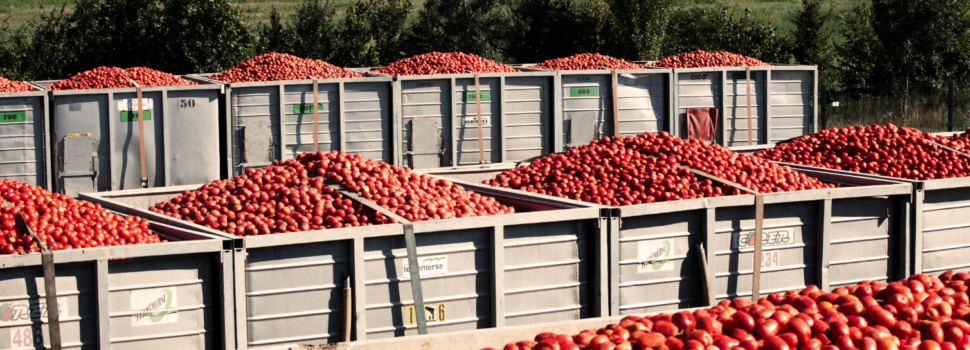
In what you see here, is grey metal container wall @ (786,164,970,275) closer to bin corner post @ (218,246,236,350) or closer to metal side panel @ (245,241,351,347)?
metal side panel @ (245,241,351,347)

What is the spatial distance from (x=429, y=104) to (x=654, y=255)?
20.7ft

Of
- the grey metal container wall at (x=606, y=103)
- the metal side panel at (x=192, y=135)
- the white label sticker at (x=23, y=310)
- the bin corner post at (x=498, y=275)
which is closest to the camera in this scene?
the white label sticker at (x=23, y=310)

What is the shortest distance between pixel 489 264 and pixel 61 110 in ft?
23.0

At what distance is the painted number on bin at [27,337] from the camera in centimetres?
477

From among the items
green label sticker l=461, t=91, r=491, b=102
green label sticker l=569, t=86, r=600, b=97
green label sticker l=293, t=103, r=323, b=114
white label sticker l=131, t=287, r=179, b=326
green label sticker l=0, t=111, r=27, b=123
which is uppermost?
green label sticker l=569, t=86, r=600, b=97

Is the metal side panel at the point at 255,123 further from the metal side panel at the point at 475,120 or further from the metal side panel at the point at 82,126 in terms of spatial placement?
the metal side panel at the point at 475,120

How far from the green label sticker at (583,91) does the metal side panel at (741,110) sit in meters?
2.05

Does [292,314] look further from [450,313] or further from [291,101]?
[291,101]

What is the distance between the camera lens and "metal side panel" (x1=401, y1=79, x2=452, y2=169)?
11891mm

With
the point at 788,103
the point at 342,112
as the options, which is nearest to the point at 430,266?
the point at 342,112

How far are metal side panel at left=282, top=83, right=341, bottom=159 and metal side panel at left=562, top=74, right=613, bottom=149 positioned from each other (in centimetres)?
321

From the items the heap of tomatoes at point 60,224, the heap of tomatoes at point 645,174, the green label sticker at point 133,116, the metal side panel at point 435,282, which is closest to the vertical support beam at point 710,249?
the heap of tomatoes at point 645,174

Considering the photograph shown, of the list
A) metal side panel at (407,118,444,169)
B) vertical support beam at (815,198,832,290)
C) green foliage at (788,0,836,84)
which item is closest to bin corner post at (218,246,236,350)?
vertical support beam at (815,198,832,290)

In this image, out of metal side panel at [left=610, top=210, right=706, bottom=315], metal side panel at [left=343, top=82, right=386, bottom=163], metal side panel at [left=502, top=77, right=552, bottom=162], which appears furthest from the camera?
metal side panel at [left=502, top=77, right=552, bottom=162]
